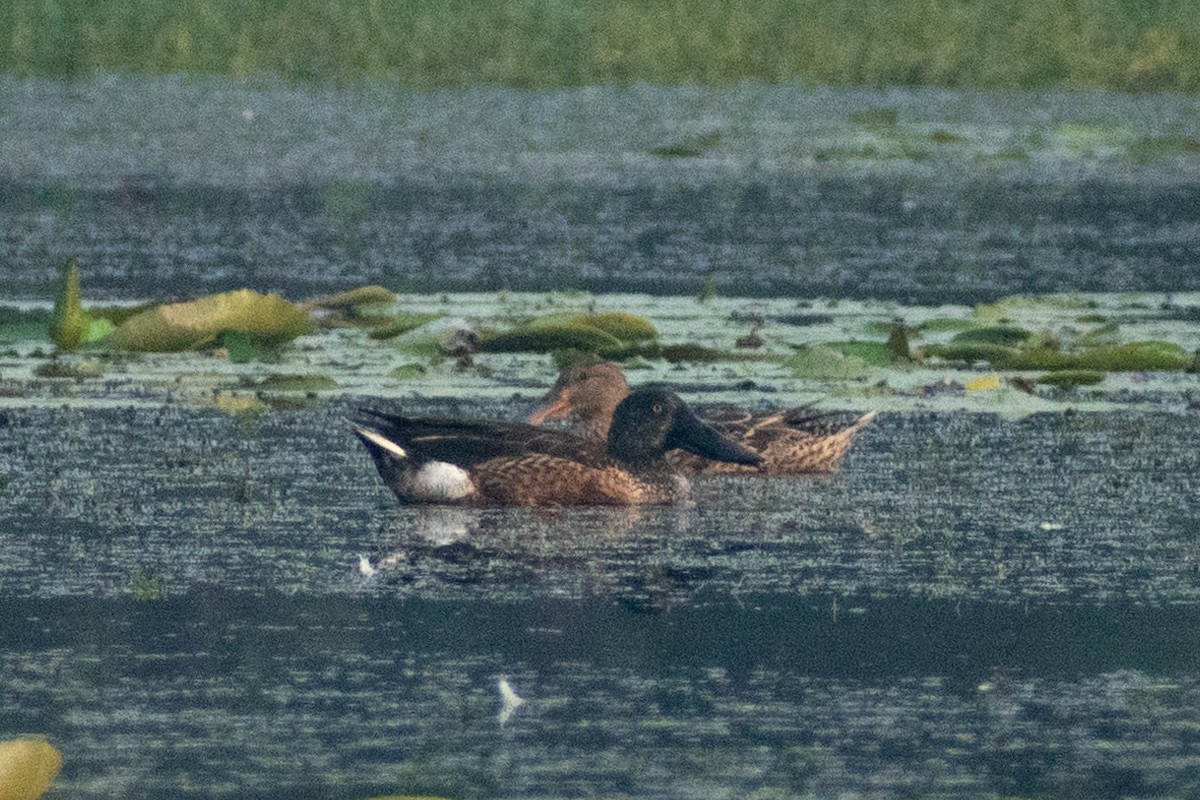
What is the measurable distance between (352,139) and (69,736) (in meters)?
12.3

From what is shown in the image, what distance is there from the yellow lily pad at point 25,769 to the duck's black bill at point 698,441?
309 cm

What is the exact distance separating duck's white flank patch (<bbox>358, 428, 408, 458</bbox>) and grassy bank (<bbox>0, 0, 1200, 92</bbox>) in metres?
12.9

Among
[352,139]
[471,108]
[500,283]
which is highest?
[471,108]

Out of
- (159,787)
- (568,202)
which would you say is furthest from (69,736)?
(568,202)

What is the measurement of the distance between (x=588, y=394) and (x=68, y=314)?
2045mm

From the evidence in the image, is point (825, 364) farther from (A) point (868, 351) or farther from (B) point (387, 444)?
(B) point (387, 444)

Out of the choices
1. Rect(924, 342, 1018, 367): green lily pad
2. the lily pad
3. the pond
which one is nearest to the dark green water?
the pond

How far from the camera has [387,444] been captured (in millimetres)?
6547

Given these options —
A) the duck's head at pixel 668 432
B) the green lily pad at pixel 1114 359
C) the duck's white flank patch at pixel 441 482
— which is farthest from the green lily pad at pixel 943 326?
the duck's white flank patch at pixel 441 482

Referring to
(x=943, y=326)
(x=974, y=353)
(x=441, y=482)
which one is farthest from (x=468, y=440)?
(x=943, y=326)

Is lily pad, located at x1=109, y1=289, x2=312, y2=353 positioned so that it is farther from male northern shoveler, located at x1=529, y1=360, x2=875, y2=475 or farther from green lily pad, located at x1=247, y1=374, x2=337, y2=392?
male northern shoveler, located at x1=529, y1=360, x2=875, y2=475

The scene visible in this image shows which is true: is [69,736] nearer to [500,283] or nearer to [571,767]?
[571,767]

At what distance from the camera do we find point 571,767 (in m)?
4.23

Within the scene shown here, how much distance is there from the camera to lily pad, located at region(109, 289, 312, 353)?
8.77m
